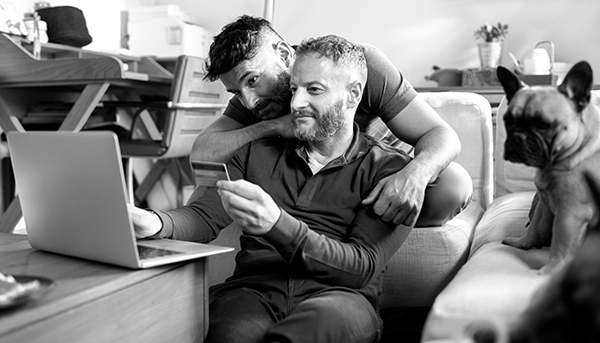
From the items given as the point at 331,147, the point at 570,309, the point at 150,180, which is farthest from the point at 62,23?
the point at 570,309

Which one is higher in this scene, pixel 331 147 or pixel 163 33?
pixel 331 147

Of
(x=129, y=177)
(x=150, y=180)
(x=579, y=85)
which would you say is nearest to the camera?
(x=579, y=85)

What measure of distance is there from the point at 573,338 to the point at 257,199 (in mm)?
658

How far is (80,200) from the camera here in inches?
41.3

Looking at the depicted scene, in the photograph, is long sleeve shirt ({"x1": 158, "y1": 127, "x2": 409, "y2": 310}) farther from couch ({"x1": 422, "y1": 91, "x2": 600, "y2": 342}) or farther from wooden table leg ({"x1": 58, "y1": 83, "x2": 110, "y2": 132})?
wooden table leg ({"x1": 58, "y1": 83, "x2": 110, "y2": 132})

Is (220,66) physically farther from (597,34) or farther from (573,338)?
(597,34)

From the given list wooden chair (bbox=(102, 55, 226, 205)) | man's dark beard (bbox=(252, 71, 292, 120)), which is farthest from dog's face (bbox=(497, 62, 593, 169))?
wooden chair (bbox=(102, 55, 226, 205))

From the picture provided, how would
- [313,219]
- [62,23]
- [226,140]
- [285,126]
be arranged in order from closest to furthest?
[313,219], [285,126], [226,140], [62,23]

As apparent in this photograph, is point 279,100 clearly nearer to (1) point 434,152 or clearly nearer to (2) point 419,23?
(1) point 434,152

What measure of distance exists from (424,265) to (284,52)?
699 millimetres

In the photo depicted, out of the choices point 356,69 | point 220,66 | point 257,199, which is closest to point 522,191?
point 356,69

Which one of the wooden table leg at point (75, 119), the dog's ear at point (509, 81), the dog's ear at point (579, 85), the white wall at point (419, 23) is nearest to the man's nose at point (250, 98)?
the dog's ear at point (509, 81)

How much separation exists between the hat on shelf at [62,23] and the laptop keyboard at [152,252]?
261cm

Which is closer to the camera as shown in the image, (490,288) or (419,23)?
(490,288)
